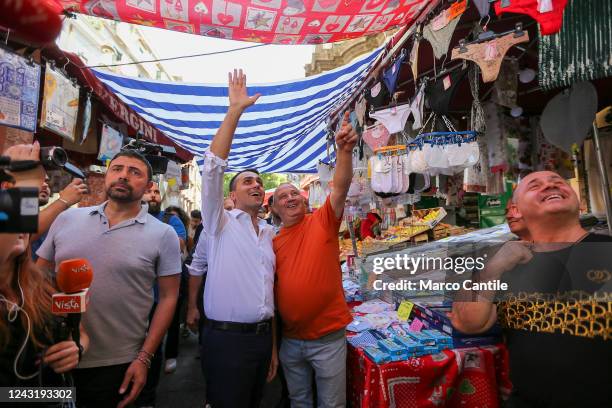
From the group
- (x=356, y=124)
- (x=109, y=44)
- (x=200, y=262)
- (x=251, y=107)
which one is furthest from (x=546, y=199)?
(x=109, y=44)

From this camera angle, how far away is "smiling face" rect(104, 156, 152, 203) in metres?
1.78

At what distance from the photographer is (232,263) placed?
6.47 feet

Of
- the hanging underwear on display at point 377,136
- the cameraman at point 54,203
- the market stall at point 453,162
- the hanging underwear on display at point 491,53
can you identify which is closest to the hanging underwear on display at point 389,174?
the market stall at point 453,162

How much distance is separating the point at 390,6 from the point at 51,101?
3.17 m

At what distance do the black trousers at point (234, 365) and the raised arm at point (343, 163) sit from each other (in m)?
0.94

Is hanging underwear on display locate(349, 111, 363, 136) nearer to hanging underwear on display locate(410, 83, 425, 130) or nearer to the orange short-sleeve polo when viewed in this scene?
hanging underwear on display locate(410, 83, 425, 130)

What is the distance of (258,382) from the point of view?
6.37 ft

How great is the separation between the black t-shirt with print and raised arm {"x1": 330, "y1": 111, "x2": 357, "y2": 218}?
3.20 feet

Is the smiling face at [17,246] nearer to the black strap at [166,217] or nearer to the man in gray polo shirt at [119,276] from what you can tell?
the man in gray polo shirt at [119,276]

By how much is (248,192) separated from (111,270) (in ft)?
3.07

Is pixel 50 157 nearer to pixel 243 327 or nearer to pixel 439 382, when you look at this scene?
pixel 243 327

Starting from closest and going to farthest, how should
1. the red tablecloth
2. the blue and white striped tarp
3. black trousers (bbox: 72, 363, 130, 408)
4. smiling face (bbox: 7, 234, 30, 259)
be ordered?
smiling face (bbox: 7, 234, 30, 259), black trousers (bbox: 72, 363, 130, 408), the red tablecloth, the blue and white striped tarp

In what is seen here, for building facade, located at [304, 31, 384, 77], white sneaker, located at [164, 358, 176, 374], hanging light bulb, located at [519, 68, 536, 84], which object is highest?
building facade, located at [304, 31, 384, 77]

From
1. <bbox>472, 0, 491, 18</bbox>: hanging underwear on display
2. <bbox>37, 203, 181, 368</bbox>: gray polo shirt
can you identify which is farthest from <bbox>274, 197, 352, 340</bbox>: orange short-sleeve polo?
<bbox>472, 0, 491, 18</bbox>: hanging underwear on display
